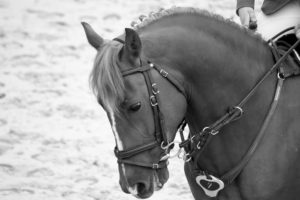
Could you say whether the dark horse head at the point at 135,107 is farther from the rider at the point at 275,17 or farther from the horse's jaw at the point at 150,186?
the rider at the point at 275,17

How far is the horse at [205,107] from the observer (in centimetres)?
280

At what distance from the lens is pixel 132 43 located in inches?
108

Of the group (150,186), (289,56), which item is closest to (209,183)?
(150,186)

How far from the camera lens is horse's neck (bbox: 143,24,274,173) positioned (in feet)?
9.64

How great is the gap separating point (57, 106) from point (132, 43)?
12.0 feet

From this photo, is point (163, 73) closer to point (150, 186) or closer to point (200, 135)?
point (200, 135)

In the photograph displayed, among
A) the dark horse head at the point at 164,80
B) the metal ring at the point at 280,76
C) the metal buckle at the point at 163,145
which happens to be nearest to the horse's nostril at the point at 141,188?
the dark horse head at the point at 164,80

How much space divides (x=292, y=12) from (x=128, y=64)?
1218 mm

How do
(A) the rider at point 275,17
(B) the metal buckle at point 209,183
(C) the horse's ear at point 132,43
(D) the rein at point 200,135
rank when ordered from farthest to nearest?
(A) the rider at point 275,17 → (B) the metal buckle at point 209,183 → (D) the rein at point 200,135 → (C) the horse's ear at point 132,43

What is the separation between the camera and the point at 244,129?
3.07 metres

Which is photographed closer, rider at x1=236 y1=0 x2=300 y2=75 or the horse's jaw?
the horse's jaw

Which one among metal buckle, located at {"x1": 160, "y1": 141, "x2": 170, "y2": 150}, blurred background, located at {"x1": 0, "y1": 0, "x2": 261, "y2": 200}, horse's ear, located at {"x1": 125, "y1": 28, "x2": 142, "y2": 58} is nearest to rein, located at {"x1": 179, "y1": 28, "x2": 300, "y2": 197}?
metal buckle, located at {"x1": 160, "y1": 141, "x2": 170, "y2": 150}

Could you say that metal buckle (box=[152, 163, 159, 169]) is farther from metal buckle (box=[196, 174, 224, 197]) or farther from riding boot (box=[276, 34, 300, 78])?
riding boot (box=[276, 34, 300, 78])

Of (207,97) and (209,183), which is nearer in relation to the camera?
(207,97)
